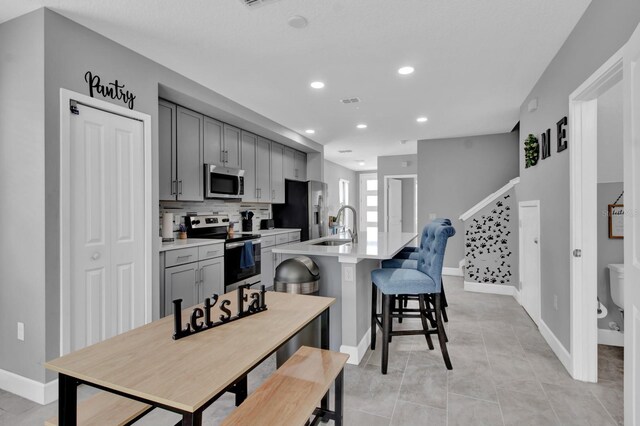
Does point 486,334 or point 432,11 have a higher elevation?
point 432,11

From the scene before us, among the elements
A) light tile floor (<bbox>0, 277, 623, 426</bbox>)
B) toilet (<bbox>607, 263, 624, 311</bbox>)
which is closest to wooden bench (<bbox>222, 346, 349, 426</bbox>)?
light tile floor (<bbox>0, 277, 623, 426</bbox>)

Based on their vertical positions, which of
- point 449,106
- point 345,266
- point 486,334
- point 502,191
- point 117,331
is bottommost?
point 486,334

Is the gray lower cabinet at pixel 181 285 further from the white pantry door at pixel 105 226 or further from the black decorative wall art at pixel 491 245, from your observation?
the black decorative wall art at pixel 491 245

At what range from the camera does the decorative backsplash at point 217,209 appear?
4051mm

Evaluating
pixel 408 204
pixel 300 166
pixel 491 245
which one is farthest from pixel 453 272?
pixel 408 204

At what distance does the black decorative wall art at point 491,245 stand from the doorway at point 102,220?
13.6 feet

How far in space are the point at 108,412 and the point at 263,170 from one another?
4.31m

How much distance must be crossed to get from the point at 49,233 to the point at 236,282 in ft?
6.99

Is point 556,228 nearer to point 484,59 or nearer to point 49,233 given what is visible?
point 484,59

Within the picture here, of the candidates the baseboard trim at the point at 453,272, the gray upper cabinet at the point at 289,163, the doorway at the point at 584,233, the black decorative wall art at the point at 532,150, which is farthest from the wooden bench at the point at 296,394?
the baseboard trim at the point at 453,272

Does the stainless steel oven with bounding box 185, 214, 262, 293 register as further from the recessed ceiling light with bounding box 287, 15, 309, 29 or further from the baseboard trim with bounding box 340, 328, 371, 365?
the recessed ceiling light with bounding box 287, 15, 309, 29

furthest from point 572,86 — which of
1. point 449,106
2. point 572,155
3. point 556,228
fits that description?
point 449,106

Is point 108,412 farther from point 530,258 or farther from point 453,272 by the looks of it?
point 453,272

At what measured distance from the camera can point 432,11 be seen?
7.42ft
